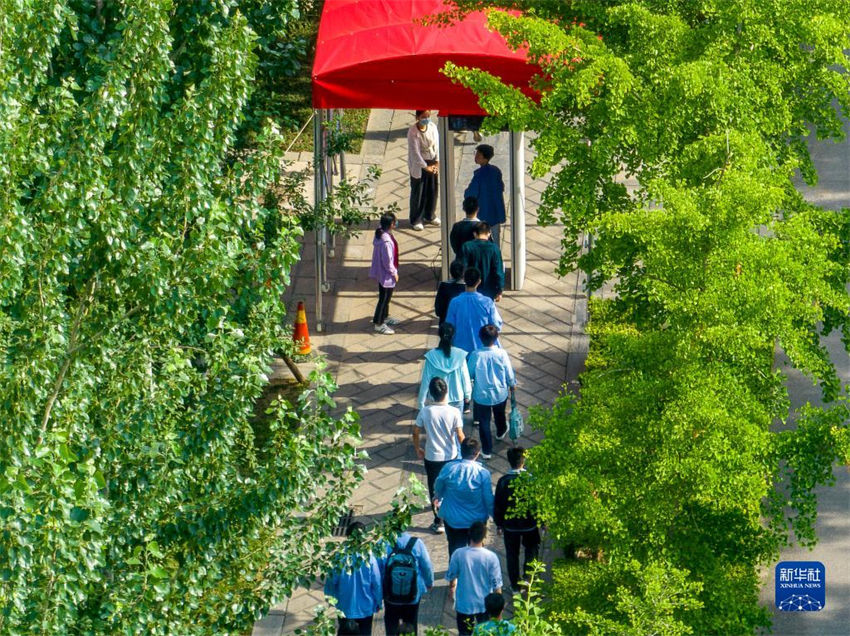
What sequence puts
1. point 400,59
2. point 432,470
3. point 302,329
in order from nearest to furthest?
point 432,470 → point 400,59 → point 302,329

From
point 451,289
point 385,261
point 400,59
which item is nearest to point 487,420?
point 451,289

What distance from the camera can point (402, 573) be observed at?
40.3 feet

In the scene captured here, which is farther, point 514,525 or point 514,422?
point 514,422

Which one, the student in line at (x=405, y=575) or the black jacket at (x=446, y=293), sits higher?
the black jacket at (x=446, y=293)

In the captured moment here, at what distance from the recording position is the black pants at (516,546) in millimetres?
13750

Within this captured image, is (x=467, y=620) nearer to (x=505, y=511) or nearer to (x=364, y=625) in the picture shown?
(x=364, y=625)

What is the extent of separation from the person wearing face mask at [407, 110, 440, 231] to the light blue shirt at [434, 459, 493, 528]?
6865 mm

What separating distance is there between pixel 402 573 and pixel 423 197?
852cm

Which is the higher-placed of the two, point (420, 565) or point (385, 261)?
point (385, 261)

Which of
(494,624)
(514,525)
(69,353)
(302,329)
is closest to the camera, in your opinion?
(69,353)

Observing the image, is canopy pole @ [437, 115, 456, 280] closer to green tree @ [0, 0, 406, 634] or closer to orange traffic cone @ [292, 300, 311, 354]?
orange traffic cone @ [292, 300, 311, 354]

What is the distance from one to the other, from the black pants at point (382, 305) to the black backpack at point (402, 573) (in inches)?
233

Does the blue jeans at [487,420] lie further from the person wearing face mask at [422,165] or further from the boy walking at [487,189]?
the person wearing face mask at [422,165]

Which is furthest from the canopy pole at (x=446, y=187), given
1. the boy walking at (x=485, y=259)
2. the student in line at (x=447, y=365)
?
the student in line at (x=447, y=365)
